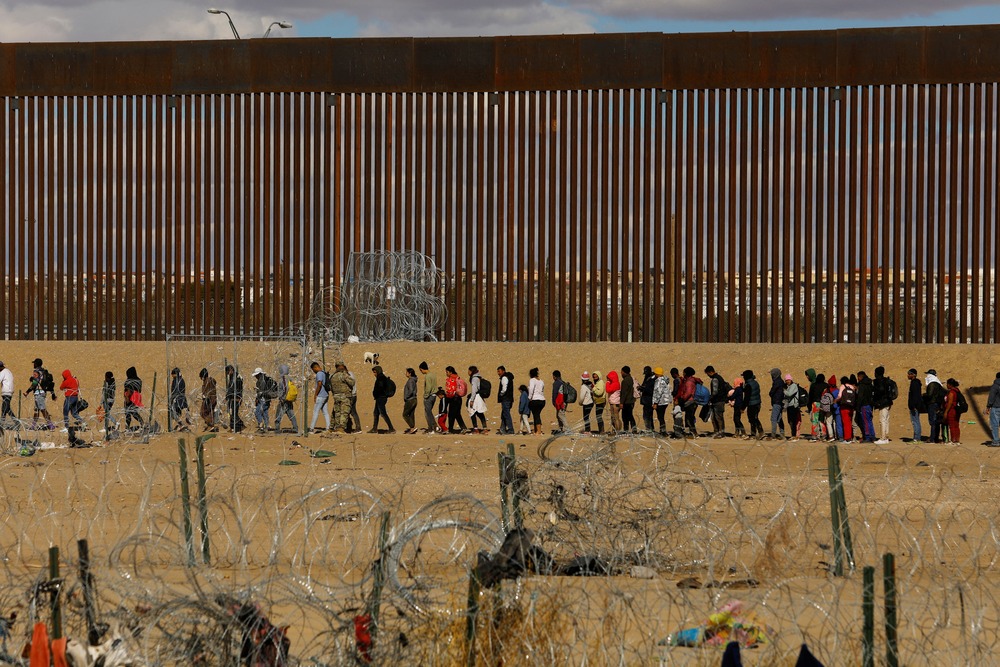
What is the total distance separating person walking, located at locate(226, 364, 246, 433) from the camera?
60.1ft

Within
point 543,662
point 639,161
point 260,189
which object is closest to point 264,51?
point 260,189

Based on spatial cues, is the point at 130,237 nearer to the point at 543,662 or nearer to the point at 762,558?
the point at 762,558

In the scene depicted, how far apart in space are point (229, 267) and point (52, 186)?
14.5 feet

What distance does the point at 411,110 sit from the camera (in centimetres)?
2953

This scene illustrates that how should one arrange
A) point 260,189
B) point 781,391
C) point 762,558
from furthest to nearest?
point 260,189
point 781,391
point 762,558

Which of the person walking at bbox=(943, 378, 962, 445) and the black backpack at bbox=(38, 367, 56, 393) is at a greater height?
the black backpack at bbox=(38, 367, 56, 393)

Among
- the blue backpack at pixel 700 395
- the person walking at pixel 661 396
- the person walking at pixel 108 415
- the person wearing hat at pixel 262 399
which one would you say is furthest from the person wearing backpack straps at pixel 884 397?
the person walking at pixel 108 415

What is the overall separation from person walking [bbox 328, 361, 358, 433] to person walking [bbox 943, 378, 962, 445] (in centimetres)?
743

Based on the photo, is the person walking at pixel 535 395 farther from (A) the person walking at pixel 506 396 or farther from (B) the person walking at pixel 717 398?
(B) the person walking at pixel 717 398

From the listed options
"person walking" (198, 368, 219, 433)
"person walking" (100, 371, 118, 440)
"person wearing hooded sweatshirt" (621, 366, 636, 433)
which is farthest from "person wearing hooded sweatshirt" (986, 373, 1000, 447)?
"person walking" (100, 371, 118, 440)

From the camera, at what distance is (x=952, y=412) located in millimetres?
17734

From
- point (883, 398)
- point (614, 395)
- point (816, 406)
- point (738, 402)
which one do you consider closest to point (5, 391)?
point (614, 395)

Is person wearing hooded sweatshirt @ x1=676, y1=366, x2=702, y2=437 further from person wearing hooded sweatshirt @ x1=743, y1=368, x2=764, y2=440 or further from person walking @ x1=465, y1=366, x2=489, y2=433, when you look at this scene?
person walking @ x1=465, y1=366, x2=489, y2=433

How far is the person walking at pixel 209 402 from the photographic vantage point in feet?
62.4
